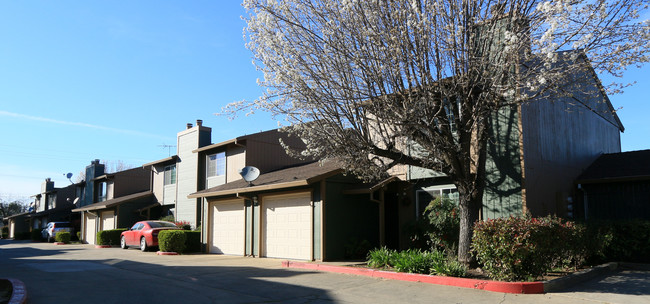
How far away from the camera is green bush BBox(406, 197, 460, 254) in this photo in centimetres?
1289

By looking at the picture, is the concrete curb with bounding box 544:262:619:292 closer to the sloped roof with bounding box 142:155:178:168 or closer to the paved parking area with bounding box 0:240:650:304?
the paved parking area with bounding box 0:240:650:304

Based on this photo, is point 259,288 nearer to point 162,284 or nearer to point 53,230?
point 162,284

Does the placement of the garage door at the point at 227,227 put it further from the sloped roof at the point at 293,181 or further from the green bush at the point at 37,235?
the green bush at the point at 37,235

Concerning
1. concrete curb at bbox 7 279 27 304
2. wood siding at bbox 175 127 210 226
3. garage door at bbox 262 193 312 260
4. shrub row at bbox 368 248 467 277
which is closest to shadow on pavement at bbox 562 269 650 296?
shrub row at bbox 368 248 467 277

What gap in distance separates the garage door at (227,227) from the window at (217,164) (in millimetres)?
4254

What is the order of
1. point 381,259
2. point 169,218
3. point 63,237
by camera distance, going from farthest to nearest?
point 63,237 < point 169,218 < point 381,259

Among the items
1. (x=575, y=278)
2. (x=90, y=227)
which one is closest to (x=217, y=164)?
(x=90, y=227)

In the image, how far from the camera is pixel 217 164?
2427cm

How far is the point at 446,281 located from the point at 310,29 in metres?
6.76

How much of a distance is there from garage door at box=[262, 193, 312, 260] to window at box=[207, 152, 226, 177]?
7.50 meters

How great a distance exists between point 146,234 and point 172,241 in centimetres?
233

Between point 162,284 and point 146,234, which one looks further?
point 146,234

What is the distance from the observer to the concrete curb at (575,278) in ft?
29.1

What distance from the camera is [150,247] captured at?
20844mm
